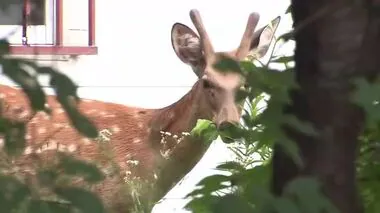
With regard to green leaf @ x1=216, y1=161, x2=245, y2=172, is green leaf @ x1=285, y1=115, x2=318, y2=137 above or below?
above

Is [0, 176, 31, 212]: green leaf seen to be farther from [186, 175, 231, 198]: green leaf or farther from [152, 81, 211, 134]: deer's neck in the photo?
[152, 81, 211, 134]: deer's neck

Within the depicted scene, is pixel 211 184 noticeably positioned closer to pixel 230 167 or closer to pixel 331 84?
pixel 230 167

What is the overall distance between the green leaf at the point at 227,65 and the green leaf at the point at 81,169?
0.21m

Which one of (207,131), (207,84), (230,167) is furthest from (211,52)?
(230,167)

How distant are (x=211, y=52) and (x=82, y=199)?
15.4ft

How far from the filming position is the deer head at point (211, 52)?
5809 mm

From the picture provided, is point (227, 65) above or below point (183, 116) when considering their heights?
above

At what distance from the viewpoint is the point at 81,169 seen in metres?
1.47

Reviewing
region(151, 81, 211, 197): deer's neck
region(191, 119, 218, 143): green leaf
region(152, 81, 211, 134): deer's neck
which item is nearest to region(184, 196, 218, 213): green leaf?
region(191, 119, 218, 143): green leaf

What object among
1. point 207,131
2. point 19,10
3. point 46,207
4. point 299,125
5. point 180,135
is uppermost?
point 19,10

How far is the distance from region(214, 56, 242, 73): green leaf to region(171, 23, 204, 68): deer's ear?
4.81 meters

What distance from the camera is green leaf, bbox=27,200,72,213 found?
56.6 inches

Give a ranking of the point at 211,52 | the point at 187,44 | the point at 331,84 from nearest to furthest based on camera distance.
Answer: the point at 331,84
the point at 211,52
the point at 187,44

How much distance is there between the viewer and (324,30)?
1.54 metres
